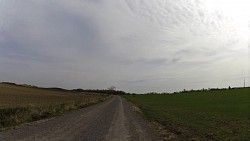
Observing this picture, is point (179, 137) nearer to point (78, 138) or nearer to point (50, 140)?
point (78, 138)

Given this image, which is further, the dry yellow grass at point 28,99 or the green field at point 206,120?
the dry yellow grass at point 28,99

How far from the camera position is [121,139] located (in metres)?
16.4

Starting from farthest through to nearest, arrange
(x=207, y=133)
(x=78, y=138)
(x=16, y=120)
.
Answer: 1. (x=16, y=120)
2. (x=207, y=133)
3. (x=78, y=138)

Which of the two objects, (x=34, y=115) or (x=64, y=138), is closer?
(x=64, y=138)

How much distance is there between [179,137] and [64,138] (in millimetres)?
6047

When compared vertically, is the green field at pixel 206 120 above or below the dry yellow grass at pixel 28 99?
below

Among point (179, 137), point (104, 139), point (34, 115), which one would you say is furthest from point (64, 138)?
point (34, 115)

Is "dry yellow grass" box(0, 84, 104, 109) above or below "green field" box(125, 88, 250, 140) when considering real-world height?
above

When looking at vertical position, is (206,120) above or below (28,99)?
below

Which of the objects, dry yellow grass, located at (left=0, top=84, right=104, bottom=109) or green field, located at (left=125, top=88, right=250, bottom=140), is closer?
green field, located at (left=125, top=88, right=250, bottom=140)

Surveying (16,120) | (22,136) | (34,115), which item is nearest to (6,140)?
(22,136)

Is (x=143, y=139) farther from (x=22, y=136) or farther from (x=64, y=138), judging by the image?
(x=22, y=136)

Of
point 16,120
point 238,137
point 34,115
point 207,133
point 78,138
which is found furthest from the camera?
point 34,115

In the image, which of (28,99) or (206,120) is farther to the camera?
(28,99)
